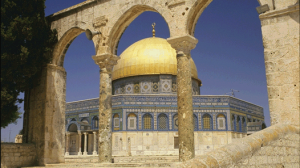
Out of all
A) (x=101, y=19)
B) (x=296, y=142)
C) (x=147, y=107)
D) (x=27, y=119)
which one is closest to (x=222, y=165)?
(x=296, y=142)

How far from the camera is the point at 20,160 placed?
835cm

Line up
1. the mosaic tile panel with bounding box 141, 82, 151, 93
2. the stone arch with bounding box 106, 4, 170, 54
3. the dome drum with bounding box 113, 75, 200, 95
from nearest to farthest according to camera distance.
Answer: the stone arch with bounding box 106, 4, 170, 54, the dome drum with bounding box 113, 75, 200, 95, the mosaic tile panel with bounding box 141, 82, 151, 93

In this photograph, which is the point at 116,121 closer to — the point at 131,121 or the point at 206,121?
the point at 131,121

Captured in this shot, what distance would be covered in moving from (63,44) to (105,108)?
265cm

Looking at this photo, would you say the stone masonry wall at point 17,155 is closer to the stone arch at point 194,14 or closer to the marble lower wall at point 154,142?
the stone arch at point 194,14

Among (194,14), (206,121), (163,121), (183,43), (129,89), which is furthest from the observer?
(129,89)

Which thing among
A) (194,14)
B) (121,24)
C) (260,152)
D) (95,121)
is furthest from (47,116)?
(95,121)

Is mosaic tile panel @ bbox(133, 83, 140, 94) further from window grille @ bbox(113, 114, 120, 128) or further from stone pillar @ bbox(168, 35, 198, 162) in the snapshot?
stone pillar @ bbox(168, 35, 198, 162)

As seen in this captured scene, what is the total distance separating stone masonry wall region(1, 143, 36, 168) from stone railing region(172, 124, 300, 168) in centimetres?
603

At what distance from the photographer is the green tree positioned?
26.0 feet

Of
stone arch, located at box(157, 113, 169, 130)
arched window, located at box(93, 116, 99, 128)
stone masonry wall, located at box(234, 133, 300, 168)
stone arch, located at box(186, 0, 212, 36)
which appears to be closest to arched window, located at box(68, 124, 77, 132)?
arched window, located at box(93, 116, 99, 128)

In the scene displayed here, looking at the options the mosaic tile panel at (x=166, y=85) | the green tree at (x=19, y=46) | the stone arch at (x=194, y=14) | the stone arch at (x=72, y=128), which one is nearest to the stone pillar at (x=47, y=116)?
the green tree at (x=19, y=46)

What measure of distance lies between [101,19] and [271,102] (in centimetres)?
490

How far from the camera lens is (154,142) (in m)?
21.0
